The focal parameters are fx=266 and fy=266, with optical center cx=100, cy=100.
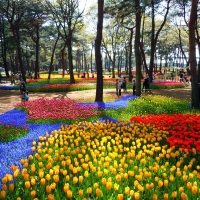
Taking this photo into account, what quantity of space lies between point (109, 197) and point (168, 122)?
5736 mm

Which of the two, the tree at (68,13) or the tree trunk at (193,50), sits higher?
the tree at (68,13)

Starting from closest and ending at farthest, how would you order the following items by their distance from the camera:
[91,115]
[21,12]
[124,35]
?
[91,115]
[21,12]
[124,35]

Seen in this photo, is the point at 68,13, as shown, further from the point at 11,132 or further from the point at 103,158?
the point at 103,158

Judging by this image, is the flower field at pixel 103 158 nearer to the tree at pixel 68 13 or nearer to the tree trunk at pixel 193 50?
the tree trunk at pixel 193 50

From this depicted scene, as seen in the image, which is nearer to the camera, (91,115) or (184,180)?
(184,180)

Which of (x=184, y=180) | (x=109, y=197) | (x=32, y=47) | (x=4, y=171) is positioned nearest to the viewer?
(x=109, y=197)

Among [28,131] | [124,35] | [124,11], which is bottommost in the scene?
[28,131]

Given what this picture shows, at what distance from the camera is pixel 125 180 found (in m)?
4.64

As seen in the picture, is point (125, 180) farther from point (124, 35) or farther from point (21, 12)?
point (124, 35)

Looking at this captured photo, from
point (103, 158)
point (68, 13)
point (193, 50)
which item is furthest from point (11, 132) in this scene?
point (68, 13)

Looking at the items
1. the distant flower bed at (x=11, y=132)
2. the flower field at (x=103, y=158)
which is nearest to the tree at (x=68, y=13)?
the flower field at (x=103, y=158)

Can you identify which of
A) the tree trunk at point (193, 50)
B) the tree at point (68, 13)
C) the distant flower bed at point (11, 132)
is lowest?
the distant flower bed at point (11, 132)

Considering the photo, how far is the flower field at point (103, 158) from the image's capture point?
13.7 ft

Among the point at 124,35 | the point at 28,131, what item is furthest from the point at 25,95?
the point at 124,35
